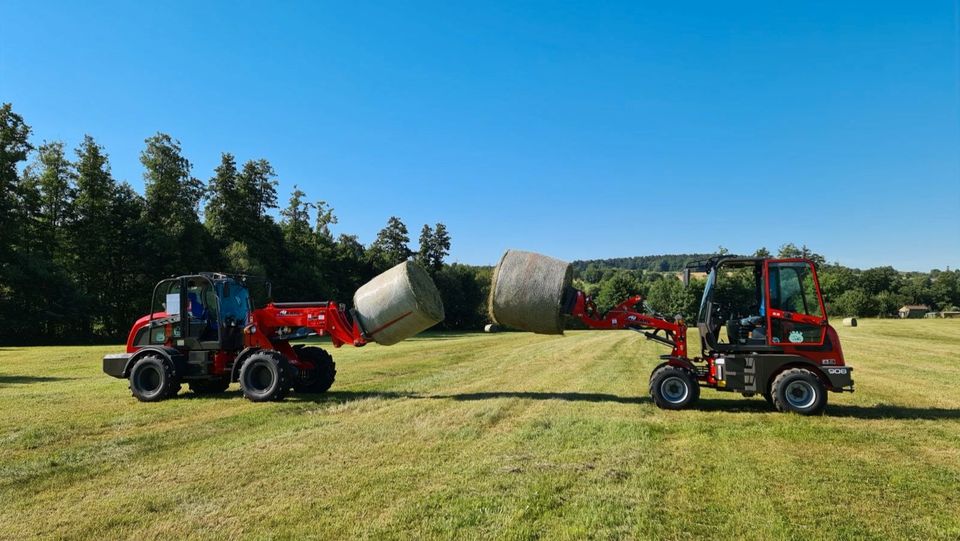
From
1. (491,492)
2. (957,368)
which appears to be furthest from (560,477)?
(957,368)

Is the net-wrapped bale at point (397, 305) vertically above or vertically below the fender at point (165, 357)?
above

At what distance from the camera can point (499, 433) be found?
8.09m

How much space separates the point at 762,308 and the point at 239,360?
1031 centimetres

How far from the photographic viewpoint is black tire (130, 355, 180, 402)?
452 inches

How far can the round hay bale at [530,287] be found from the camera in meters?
10.1

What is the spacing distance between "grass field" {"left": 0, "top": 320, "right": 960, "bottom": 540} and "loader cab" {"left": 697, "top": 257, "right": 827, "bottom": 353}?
1267mm

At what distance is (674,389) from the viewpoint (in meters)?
10.3

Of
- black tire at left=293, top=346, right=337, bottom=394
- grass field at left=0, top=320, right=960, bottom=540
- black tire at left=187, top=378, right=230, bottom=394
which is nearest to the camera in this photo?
grass field at left=0, top=320, right=960, bottom=540

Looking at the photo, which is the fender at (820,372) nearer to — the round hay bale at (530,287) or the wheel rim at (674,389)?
the wheel rim at (674,389)

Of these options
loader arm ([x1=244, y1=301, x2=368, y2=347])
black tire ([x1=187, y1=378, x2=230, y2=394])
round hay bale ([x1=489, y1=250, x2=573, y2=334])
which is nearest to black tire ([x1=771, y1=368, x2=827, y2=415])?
round hay bale ([x1=489, y1=250, x2=573, y2=334])

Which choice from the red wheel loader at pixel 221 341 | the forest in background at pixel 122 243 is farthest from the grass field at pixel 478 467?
the forest in background at pixel 122 243

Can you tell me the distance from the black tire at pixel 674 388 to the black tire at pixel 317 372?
6911 millimetres

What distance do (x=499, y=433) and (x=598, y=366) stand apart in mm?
10675

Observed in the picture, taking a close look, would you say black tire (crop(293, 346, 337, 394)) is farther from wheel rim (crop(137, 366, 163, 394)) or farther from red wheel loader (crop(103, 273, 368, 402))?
wheel rim (crop(137, 366, 163, 394))
